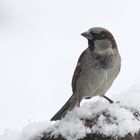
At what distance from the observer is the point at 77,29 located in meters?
14.8

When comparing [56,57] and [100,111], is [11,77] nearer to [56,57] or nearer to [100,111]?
[56,57]

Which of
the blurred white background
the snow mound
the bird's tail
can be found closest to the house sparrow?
the bird's tail

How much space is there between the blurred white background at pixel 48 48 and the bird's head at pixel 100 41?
2.78 meters

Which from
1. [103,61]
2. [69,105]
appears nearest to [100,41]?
Answer: [103,61]

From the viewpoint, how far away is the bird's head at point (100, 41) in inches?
255

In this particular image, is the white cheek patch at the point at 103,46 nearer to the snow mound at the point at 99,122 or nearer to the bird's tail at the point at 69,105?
the bird's tail at the point at 69,105

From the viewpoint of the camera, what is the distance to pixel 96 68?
673 centimetres

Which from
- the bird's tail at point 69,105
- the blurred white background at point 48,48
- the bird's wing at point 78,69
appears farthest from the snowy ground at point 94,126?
the blurred white background at point 48,48

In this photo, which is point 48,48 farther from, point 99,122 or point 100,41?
point 99,122

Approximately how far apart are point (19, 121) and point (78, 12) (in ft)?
22.7

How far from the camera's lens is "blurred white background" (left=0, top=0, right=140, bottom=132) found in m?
10.4

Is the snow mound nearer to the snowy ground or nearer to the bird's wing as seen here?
the snowy ground

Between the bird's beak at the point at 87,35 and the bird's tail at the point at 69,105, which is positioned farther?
the bird's tail at the point at 69,105

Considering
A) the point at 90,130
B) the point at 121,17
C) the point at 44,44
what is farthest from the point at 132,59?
the point at 90,130
